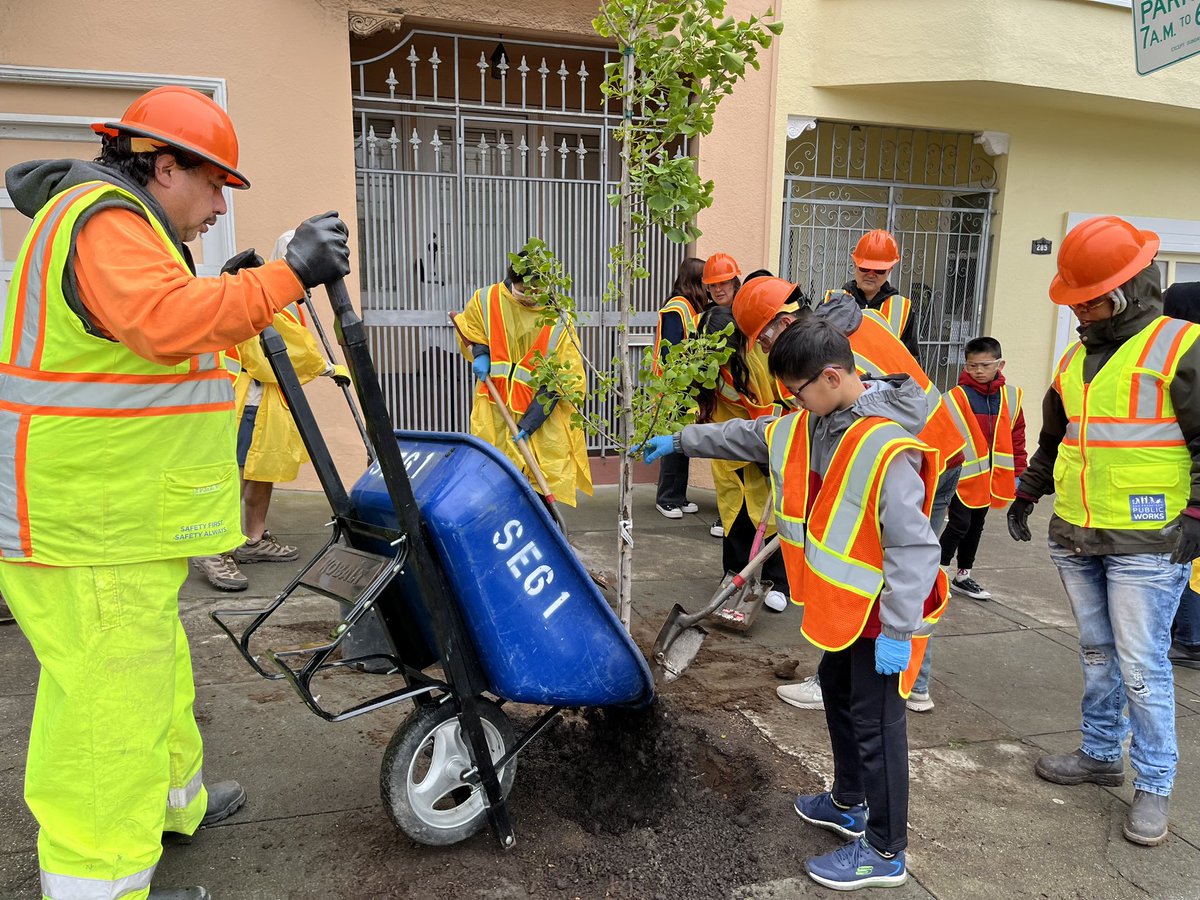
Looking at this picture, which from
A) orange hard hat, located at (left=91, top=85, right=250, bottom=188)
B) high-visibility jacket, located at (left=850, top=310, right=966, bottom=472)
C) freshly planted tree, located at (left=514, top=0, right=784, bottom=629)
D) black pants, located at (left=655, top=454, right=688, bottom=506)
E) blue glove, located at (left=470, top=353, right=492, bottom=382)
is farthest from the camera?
black pants, located at (left=655, top=454, right=688, bottom=506)

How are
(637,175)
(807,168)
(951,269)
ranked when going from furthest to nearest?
1. (951,269)
2. (807,168)
3. (637,175)

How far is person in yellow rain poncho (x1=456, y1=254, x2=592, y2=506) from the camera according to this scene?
16.6 feet

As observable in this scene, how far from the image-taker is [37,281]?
6.11 ft

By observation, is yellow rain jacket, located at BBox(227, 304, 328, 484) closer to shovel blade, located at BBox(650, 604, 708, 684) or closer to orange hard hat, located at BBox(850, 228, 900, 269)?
shovel blade, located at BBox(650, 604, 708, 684)

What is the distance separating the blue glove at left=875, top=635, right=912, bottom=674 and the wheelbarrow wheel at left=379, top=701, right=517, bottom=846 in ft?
3.43

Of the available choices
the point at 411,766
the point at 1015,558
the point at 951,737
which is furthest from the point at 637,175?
the point at 1015,558

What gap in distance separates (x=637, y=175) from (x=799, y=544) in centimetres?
138

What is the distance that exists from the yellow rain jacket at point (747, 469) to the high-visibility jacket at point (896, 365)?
3.66 feet

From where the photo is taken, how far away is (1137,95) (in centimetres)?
767

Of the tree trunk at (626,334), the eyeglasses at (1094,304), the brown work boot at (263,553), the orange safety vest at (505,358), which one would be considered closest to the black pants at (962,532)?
the eyeglasses at (1094,304)

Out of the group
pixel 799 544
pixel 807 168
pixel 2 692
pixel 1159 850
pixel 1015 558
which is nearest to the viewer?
pixel 799 544

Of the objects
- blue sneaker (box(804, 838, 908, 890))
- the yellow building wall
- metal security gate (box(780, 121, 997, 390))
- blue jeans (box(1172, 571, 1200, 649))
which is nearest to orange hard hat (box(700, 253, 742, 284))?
the yellow building wall

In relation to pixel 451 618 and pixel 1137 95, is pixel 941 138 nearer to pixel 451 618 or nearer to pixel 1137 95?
pixel 1137 95

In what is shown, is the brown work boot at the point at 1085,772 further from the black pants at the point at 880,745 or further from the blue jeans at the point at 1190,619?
the blue jeans at the point at 1190,619
